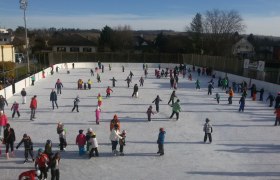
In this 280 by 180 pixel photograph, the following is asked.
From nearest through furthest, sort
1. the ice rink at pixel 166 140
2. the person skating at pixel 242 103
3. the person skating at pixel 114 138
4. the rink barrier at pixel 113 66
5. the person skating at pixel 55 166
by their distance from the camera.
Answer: the person skating at pixel 55 166 < the ice rink at pixel 166 140 < the person skating at pixel 114 138 < the person skating at pixel 242 103 < the rink barrier at pixel 113 66

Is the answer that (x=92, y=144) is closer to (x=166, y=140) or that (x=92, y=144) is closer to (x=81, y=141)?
(x=81, y=141)

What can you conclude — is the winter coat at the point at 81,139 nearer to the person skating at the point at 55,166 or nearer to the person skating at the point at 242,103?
the person skating at the point at 55,166

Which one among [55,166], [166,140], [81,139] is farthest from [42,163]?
[166,140]

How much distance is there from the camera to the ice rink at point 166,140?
10031mm

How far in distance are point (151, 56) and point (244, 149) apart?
43.2m

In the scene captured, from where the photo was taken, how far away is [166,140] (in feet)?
43.3

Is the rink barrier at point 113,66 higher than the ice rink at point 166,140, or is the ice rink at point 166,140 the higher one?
the rink barrier at point 113,66

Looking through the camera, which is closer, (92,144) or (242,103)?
(92,144)

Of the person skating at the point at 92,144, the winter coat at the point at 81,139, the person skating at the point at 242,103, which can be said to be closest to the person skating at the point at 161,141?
the person skating at the point at 92,144

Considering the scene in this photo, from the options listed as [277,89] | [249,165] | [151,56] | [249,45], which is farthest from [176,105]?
[249,45]

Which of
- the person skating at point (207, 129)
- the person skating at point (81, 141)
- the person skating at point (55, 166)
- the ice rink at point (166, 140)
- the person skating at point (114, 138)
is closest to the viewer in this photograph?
the person skating at point (55, 166)

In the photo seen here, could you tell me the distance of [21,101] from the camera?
69.6 feet

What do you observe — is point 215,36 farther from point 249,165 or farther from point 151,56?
point 249,165

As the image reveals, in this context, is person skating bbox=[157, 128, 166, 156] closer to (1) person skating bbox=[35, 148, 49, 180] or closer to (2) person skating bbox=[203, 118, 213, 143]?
(2) person skating bbox=[203, 118, 213, 143]
